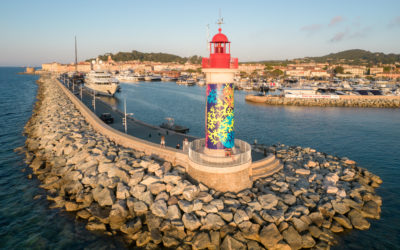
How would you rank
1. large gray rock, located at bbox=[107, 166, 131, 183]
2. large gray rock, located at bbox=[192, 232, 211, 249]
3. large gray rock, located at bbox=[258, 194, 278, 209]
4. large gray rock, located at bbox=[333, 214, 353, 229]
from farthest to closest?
large gray rock, located at bbox=[107, 166, 131, 183] → large gray rock, located at bbox=[333, 214, 353, 229] → large gray rock, located at bbox=[258, 194, 278, 209] → large gray rock, located at bbox=[192, 232, 211, 249]

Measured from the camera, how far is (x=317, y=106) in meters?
63.3

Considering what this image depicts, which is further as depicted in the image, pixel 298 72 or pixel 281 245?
pixel 298 72

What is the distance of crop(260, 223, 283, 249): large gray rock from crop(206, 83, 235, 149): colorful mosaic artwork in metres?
4.91

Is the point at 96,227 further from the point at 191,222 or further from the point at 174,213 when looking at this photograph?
the point at 191,222

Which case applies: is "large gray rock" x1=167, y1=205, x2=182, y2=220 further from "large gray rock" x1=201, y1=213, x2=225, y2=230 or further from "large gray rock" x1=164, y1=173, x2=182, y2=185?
"large gray rock" x1=164, y1=173, x2=182, y2=185

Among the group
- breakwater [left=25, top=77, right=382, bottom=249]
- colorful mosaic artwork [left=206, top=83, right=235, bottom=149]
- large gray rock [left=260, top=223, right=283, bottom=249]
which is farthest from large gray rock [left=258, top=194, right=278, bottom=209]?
colorful mosaic artwork [left=206, top=83, right=235, bottom=149]

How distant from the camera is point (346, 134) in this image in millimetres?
35812

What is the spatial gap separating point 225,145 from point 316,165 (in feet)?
29.7

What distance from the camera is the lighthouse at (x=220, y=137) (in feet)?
46.4

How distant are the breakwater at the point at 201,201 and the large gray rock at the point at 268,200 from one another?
53mm

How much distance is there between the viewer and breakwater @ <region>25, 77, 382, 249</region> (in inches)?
480

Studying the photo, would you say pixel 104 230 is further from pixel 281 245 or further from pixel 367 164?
pixel 367 164

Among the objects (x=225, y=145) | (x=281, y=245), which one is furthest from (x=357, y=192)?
(x=225, y=145)

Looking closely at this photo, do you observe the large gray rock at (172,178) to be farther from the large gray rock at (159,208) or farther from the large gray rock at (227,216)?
the large gray rock at (227,216)
